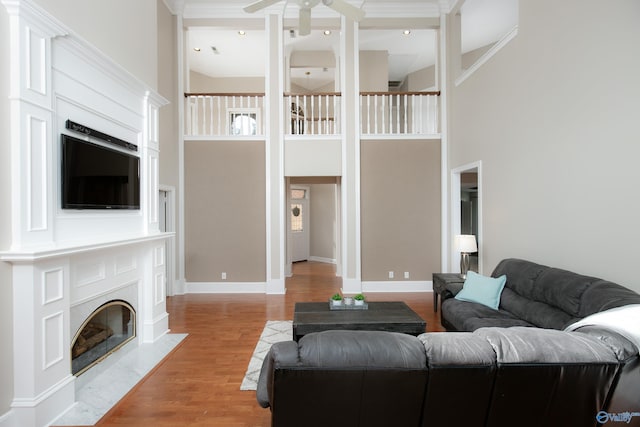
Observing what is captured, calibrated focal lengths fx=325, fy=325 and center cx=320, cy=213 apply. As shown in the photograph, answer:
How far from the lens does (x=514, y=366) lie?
129cm

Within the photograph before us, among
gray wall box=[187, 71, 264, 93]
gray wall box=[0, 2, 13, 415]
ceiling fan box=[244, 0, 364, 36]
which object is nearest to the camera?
gray wall box=[0, 2, 13, 415]

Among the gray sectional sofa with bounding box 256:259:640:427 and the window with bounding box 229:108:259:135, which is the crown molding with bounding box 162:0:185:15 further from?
the gray sectional sofa with bounding box 256:259:640:427

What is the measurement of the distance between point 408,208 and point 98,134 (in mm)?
4892

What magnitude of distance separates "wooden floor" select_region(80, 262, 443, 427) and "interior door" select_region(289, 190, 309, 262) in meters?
3.77

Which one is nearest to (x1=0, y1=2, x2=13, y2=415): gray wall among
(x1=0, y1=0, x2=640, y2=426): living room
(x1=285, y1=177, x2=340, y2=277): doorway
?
(x1=0, y1=0, x2=640, y2=426): living room

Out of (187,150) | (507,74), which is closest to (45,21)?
(187,150)

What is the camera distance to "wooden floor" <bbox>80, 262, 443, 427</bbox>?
7.72 feet

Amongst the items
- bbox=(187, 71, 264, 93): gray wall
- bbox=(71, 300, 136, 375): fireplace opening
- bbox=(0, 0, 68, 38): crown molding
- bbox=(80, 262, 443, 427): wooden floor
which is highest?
bbox=(187, 71, 264, 93): gray wall

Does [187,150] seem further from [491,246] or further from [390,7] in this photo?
[491,246]

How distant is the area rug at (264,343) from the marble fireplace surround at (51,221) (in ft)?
4.35

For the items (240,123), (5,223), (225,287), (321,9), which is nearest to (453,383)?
(5,223)

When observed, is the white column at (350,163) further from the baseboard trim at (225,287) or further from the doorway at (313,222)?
the doorway at (313,222)

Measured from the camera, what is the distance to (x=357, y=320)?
3158 millimetres

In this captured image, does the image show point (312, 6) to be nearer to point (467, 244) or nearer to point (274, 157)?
point (274, 157)
